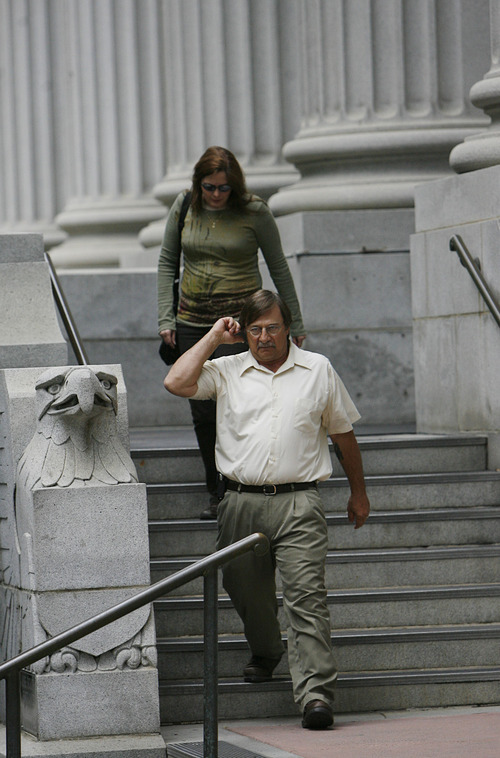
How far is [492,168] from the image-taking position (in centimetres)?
959

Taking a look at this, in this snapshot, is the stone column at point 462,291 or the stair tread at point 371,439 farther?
the stone column at point 462,291

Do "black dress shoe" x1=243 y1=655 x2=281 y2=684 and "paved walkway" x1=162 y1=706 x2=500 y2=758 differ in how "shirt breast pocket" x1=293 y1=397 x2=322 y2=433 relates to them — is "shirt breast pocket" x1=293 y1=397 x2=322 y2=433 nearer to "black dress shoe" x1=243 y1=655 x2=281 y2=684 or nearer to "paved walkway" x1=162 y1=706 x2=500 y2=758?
"black dress shoe" x1=243 y1=655 x2=281 y2=684

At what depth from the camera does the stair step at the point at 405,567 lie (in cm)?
830

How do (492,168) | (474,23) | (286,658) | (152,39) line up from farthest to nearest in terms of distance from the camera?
(152,39) < (474,23) < (492,168) < (286,658)

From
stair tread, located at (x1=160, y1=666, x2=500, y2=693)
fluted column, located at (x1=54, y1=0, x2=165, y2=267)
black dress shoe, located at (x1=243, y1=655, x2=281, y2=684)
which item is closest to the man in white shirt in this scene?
black dress shoe, located at (x1=243, y1=655, x2=281, y2=684)

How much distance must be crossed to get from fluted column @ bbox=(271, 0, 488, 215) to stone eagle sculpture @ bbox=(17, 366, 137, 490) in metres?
5.80

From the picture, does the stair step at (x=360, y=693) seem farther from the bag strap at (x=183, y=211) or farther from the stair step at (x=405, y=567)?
the bag strap at (x=183, y=211)

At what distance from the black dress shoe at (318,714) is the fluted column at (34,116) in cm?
1243

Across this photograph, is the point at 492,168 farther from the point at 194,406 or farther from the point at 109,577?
the point at 109,577

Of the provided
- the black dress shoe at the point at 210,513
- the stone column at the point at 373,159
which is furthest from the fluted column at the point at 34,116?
the black dress shoe at the point at 210,513

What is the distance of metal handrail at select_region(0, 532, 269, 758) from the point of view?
5.29 meters

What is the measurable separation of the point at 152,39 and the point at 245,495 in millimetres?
9988

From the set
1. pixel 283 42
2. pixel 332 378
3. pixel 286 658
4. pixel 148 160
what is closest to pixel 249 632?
pixel 286 658

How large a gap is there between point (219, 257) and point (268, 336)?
4.61ft
